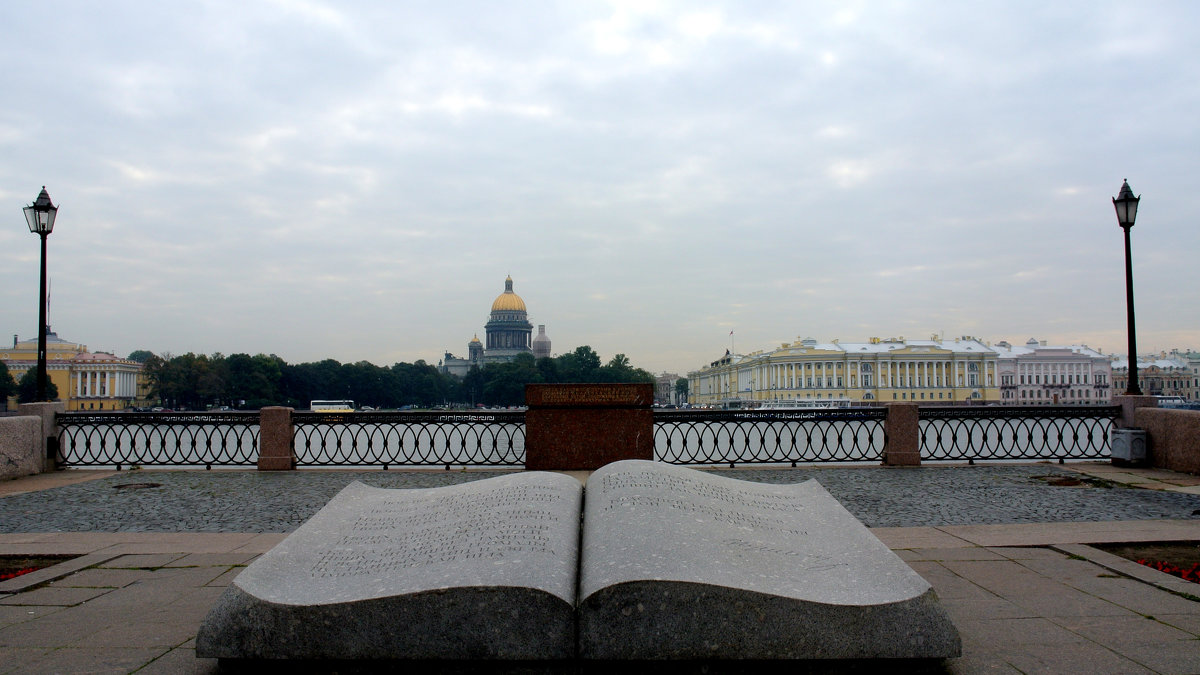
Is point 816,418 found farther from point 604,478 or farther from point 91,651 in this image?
point 91,651

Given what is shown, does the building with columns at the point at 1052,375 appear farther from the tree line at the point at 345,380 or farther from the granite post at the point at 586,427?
the granite post at the point at 586,427

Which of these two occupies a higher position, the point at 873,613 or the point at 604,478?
the point at 604,478

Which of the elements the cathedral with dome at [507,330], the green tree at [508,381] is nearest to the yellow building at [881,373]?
the green tree at [508,381]

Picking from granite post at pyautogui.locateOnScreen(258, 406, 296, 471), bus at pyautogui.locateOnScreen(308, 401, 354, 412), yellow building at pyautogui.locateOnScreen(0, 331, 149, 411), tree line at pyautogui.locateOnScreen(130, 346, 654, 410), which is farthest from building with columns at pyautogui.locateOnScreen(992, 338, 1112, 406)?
granite post at pyautogui.locateOnScreen(258, 406, 296, 471)

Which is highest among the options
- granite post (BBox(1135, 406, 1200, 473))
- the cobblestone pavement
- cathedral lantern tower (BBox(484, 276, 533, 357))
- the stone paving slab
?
cathedral lantern tower (BBox(484, 276, 533, 357))

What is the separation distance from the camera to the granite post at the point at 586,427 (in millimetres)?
12047

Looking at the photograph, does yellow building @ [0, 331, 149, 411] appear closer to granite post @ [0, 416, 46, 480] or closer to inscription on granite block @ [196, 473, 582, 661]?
granite post @ [0, 416, 46, 480]

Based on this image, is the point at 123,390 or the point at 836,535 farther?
the point at 123,390

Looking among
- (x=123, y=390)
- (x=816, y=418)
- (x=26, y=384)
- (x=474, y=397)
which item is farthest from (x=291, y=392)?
(x=816, y=418)

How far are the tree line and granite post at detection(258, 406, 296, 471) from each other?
77641 mm

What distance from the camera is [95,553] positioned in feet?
20.1

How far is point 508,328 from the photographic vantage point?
162 m

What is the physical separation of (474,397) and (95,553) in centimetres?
14317

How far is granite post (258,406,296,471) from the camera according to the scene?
13297mm
